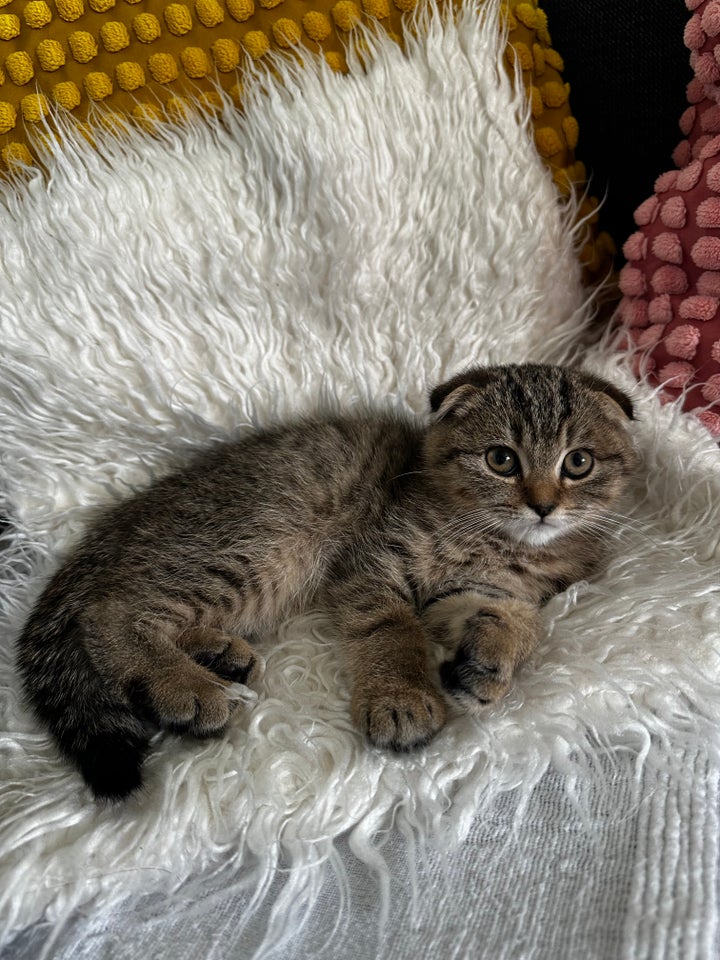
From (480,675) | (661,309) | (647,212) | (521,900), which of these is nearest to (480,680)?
(480,675)

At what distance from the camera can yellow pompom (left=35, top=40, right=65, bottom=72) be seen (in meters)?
1.05

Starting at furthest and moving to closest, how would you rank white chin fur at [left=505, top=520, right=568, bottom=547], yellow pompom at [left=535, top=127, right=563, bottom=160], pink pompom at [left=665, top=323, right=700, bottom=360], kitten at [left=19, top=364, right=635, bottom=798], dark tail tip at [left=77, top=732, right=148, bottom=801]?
yellow pompom at [left=535, top=127, right=563, bottom=160]
pink pompom at [left=665, top=323, right=700, bottom=360]
white chin fur at [left=505, top=520, right=568, bottom=547]
kitten at [left=19, top=364, right=635, bottom=798]
dark tail tip at [left=77, top=732, right=148, bottom=801]

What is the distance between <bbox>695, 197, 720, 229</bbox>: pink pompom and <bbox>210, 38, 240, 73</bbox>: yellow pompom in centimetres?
71

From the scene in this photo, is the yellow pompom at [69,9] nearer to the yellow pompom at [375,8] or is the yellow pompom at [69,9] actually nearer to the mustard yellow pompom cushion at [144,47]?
the mustard yellow pompom cushion at [144,47]

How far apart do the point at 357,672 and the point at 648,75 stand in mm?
1019

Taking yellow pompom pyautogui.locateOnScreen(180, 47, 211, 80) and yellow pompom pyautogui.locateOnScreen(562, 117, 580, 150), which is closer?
→ yellow pompom pyautogui.locateOnScreen(180, 47, 211, 80)

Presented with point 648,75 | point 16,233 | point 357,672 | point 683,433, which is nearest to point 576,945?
point 357,672

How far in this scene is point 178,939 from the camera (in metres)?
0.66

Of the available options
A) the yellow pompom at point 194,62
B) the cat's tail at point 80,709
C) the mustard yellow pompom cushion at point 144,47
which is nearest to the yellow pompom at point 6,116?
the mustard yellow pompom cushion at point 144,47

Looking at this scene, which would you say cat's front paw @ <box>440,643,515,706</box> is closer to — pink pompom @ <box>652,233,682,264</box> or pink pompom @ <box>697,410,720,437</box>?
pink pompom @ <box>697,410,720,437</box>

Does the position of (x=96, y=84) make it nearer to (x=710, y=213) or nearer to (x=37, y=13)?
(x=37, y=13)

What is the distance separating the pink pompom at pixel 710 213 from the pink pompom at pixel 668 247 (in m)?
0.05

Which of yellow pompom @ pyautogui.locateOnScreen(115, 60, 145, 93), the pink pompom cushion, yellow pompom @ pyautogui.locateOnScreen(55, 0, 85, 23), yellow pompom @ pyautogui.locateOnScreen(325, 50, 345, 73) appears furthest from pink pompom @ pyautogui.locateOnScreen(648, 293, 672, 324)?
yellow pompom @ pyautogui.locateOnScreen(55, 0, 85, 23)

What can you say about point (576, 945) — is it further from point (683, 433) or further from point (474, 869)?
point (683, 433)
